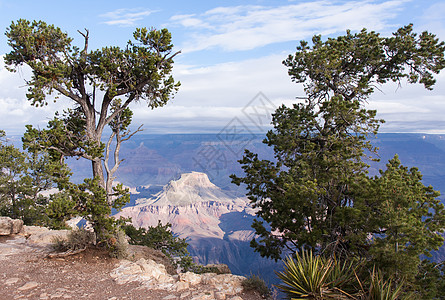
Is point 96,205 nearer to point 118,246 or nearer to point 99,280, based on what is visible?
point 118,246

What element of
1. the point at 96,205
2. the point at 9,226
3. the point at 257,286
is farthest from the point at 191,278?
the point at 9,226

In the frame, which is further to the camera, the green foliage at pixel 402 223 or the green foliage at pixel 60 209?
the green foliage at pixel 60 209

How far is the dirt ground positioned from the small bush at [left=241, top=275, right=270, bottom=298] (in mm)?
245

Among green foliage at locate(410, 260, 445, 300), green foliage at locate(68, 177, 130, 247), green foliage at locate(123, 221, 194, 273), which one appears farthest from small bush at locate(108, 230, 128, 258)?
green foliage at locate(410, 260, 445, 300)

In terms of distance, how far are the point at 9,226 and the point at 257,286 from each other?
13.1m

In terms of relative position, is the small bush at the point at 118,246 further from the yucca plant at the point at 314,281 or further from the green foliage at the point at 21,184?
the green foliage at the point at 21,184

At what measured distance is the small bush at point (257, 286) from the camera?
792 centimetres

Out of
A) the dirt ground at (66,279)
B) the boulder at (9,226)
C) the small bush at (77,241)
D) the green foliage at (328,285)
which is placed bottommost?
the boulder at (9,226)

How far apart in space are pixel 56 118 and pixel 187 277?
7.62 meters

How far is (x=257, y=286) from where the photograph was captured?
8.01 m

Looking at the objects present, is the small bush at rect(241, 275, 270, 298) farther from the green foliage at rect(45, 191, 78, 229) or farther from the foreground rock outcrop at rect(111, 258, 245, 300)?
the green foliage at rect(45, 191, 78, 229)

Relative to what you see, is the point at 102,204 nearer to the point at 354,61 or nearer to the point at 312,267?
the point at 312,267

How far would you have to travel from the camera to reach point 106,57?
10.4 metres

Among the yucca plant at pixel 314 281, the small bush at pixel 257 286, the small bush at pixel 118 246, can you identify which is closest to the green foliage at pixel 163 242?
the small bush at pixel 118 246
